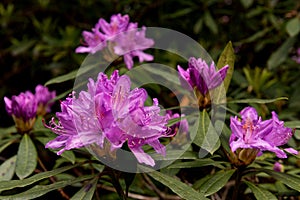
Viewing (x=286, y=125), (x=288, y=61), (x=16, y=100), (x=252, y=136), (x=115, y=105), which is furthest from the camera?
(x=288, y=61)

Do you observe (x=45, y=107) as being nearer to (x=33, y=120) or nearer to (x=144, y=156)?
(x=33, y=120)

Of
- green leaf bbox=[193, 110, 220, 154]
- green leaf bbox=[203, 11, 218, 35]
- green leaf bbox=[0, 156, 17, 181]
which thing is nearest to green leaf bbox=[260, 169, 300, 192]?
green leaf bbox=[193, 110, 220, 154]

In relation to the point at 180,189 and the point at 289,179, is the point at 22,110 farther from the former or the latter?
the point at 289,179

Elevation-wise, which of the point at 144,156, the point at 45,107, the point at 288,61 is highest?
the point at 288,61

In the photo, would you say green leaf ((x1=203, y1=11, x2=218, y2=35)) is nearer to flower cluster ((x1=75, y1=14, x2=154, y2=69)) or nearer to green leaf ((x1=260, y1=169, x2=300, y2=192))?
flower cluster ((x1=75, y1=14, x2=154, y2=69))

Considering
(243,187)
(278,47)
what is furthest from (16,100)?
(278,47)

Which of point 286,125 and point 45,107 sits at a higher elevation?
point 45,107

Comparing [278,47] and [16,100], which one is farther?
[278,47]
